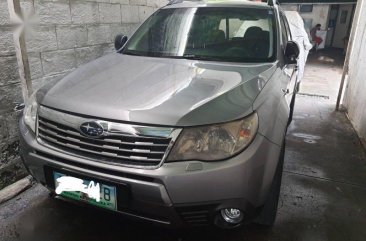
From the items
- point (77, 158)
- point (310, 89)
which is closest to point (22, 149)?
point (77, 158)

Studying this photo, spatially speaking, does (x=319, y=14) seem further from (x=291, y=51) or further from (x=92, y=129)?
→ (x=92, y=129)

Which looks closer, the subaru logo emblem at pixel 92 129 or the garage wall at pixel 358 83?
the subaru logo emblem at pixel 92 129

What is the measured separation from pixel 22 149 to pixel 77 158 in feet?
1.61

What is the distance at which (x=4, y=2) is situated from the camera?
2.59 meters

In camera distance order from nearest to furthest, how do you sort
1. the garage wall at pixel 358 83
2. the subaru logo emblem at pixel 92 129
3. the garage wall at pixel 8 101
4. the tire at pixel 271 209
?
the subaru logo emblem at pixel 92 129
the tire at pixel 271 209
the garage wall at pixel 8 101
the garage wall at pixel 358 83

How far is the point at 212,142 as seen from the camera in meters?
1.59

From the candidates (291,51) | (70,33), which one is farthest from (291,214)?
(70,33)

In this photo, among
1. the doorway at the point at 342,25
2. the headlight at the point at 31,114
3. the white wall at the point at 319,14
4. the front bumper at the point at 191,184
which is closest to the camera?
the front bumper at the point at 191,184

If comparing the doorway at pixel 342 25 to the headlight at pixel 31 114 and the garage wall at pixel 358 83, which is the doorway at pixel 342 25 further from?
the headlight at pixel 31 114

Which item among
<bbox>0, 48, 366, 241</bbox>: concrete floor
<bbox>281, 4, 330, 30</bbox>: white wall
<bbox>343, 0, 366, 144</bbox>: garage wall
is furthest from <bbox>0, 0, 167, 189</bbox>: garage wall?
<bbox>281, 4, 330, 30</bbox>: white wall

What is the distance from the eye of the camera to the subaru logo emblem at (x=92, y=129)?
5.41ft

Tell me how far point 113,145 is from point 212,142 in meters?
0.51

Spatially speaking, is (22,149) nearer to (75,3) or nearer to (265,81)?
(265,81)

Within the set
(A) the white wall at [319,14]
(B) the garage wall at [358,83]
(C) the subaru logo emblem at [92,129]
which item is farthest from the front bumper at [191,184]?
(A) the white wall at [319,14]
